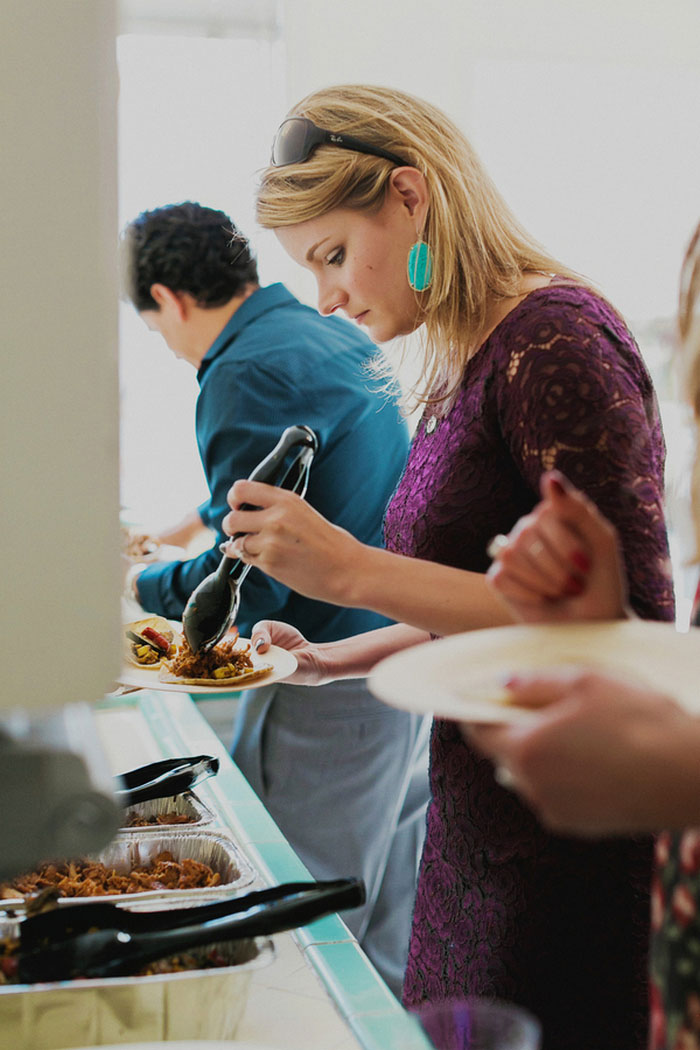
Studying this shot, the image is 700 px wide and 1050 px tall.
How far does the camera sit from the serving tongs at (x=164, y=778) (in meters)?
1.37

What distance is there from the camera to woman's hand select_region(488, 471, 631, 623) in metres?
0.67

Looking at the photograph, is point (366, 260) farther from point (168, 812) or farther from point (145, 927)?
point (145, 927)

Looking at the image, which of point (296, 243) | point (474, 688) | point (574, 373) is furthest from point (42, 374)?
point (296, 243)

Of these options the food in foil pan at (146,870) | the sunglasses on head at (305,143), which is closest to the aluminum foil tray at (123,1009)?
the food in foil pan at (146,870)

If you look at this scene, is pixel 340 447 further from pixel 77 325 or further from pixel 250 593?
pixel 77 325

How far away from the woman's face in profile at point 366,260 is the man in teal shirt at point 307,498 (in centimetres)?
72

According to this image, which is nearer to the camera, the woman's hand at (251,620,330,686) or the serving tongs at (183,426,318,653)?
the serving tongs at (183,426,318,653)

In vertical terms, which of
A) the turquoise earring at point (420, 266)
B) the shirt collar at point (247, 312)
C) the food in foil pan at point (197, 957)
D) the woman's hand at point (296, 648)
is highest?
the turquoise earring at point (420, 266)

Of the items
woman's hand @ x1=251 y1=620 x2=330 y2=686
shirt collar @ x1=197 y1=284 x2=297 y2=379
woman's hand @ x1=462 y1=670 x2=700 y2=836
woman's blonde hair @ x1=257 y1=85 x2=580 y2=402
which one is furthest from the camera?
shirt collar @ x1=197 y1=284 x2=297 y2=379

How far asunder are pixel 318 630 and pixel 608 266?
212 centimetres

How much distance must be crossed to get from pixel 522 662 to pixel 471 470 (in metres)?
0.65

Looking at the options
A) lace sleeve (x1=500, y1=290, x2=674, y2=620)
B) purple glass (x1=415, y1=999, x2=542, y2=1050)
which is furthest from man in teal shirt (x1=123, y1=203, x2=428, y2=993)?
purple glass (x1=415, y1=999, x2=542, y2=1050)

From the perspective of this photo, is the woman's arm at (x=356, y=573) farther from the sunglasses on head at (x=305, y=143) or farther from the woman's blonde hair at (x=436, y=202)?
the sunglasses on head at (x=305, y=143)

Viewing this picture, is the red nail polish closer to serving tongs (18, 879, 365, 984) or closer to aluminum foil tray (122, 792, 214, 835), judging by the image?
serving tongs (18, 879, 365, 984)
